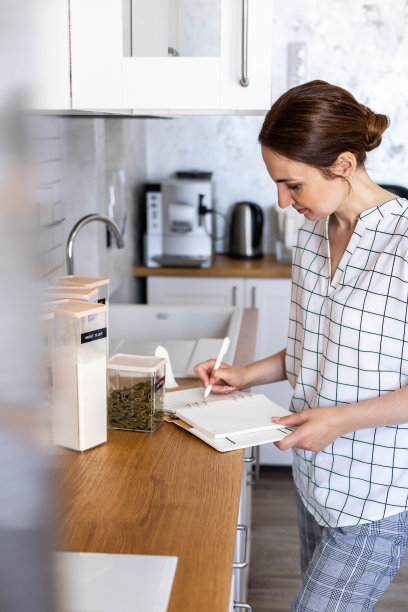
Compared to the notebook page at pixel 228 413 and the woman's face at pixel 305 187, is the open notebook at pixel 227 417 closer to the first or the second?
the notebook page at pixel 228 413

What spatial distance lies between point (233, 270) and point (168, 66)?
1676 mm

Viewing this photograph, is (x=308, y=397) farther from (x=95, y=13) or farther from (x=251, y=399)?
(x=95, y=13)

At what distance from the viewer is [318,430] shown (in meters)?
1.15

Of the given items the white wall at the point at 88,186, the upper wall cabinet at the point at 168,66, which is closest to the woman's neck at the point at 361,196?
the upper wall cabinet at the point at 168,66

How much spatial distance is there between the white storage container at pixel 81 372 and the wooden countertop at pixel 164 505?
41mm

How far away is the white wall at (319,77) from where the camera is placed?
3289 millimetres

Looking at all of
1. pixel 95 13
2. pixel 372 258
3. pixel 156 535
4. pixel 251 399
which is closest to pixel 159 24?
pixel 95 13

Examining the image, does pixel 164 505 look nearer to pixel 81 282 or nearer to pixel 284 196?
pixel 81 282

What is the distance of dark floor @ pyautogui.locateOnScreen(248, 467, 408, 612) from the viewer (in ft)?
7.47

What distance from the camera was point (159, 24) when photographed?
155 centimetres

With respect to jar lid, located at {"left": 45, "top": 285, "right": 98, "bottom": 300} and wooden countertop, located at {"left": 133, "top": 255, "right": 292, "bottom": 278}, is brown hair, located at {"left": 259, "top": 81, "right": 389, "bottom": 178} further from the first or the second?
wooden countertop, located at {"left": 133, "top": 255, "right": 292, "bottom": 278}

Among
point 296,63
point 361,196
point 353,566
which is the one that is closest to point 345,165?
point 361,196

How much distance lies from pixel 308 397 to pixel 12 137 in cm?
125

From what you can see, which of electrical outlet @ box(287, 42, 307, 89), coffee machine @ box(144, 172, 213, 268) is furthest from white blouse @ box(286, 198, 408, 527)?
electrical outlet @ box(287, 42, 307, 89)
